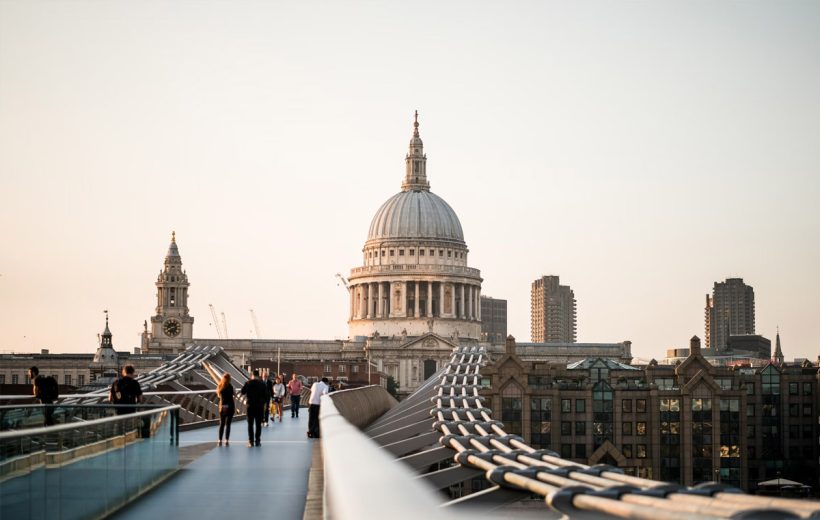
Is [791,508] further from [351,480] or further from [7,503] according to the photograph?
[7,503]

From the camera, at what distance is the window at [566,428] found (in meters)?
103

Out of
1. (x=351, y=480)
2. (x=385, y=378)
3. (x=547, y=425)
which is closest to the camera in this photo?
(x=351, y=480)

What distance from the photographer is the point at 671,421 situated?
106m

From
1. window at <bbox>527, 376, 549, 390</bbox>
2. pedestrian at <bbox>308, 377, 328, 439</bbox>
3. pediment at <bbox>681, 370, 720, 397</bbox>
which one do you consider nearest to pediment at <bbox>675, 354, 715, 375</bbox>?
pediment at <bbox>681, 370, 720, 397</bbox>

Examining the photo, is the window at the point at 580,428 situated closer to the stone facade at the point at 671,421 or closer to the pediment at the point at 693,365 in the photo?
the stone facade at the point at 671,421

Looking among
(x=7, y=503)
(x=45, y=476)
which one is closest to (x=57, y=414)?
(x=45, y=476)

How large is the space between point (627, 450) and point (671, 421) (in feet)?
14.9

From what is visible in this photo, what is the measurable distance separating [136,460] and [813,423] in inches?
3853


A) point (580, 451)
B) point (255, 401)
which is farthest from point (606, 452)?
point (255, 401)

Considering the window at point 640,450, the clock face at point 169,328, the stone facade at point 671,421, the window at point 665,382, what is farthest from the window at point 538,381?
the clock face at point 169,328

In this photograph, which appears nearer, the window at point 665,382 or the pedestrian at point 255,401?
the pedestrian at point 255,401

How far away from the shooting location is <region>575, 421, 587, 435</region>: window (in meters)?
103

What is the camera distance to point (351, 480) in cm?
621

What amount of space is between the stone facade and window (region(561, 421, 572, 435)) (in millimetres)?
71
